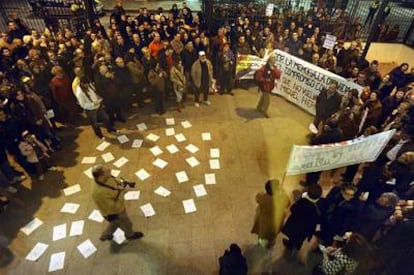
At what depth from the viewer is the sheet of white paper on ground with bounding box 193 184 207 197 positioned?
6792 millimetres

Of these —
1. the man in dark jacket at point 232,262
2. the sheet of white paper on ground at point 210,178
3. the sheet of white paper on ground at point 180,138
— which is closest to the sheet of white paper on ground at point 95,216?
the sheet of white paper on ground at point 210,178

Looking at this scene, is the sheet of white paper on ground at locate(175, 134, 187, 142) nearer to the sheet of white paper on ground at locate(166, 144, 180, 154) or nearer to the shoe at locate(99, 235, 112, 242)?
the sheet of white paper on ground at locate(166, 144, 180, 154)

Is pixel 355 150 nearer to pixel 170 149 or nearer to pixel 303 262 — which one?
pixel 303 262

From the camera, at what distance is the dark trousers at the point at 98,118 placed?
7.86 m

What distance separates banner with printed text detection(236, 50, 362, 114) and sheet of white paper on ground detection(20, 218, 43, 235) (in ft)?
24.2

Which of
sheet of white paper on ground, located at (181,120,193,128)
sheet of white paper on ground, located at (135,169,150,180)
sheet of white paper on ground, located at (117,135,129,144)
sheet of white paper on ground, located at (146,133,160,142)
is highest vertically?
sheet of white paper on ground, located at (181,120,193,128)

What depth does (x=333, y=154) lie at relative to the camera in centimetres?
526

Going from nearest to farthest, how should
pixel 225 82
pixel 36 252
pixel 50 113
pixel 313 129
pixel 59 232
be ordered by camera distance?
pixel 36 252 → pixel 59 232 → pixel 50 113 → pixel 313 129 → pixel 225 82

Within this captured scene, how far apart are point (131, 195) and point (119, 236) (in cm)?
105

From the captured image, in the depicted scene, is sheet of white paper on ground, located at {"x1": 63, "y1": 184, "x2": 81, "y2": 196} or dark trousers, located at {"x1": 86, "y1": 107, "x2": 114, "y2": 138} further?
dark trousers, located at {"x1": 86, "y1": 107, "x2": 114, "y2": 138}

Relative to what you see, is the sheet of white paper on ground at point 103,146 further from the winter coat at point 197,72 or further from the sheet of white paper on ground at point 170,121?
the winter coat at point 197,72

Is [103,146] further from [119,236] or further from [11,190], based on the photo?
[119,236]

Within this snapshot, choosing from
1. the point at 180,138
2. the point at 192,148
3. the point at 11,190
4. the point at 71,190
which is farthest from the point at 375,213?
the point at 11,190

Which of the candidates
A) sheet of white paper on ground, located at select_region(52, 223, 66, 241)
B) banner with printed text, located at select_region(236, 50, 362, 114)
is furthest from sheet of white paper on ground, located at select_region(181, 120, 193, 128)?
sheet of white paper on ground, located at select_region(52, 223, 66, 241)
